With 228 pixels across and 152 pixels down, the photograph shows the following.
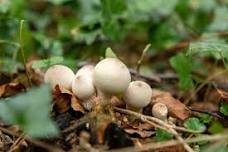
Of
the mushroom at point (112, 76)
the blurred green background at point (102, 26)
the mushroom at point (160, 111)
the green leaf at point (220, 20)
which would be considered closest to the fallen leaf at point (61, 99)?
the mushroom at point (112, 76)

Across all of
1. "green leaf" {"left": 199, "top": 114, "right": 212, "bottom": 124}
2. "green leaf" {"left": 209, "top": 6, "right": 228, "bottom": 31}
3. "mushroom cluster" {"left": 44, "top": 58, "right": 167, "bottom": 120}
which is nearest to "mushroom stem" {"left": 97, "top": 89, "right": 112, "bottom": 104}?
"mushroom cluster" {"left": 44, "top": 58, "right": 167, "bottom": 120}

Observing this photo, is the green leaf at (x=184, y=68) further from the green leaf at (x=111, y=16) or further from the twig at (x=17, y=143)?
the twig at (x=17, y=143)

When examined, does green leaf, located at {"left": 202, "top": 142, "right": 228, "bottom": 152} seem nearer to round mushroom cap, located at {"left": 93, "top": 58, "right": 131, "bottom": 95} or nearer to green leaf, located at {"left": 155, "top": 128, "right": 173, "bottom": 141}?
green leaf, located at {"left": 155, "top": 128, "right": 173, "bottom": 141}

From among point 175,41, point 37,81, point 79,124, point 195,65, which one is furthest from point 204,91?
point 79,124

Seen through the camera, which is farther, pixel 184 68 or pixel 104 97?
pixel 184 68

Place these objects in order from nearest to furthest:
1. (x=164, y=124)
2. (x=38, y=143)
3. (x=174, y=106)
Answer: (x=38, y=143)
(x=164, y=124)
(x=174, y=106)

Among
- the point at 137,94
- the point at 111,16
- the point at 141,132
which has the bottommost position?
the point at 141,132

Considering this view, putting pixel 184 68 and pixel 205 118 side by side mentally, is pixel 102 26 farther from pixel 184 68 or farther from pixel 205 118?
pixel 205 118

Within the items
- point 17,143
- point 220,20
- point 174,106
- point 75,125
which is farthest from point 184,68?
point 220,20
